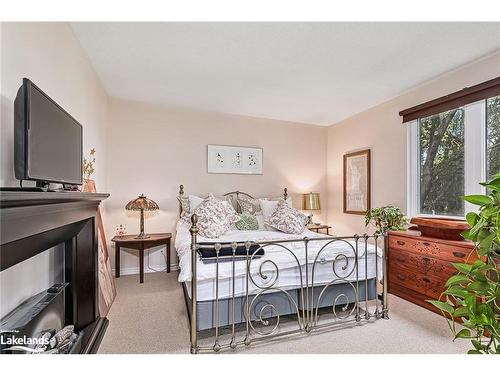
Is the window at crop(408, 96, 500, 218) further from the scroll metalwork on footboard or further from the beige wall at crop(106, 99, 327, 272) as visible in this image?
the beige wall at crop(106, 99, 327, 272)

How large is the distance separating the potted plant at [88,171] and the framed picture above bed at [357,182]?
12.3ft

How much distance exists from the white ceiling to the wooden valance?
0.96 feet

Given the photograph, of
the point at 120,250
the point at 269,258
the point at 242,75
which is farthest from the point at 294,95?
the point at 120,250

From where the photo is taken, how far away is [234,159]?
4406 millimetres

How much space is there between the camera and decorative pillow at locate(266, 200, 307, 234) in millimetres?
3504

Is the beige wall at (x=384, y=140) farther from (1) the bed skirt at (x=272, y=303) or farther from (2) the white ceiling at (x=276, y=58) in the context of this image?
(1) the bed skirt at (x=272, y=303)

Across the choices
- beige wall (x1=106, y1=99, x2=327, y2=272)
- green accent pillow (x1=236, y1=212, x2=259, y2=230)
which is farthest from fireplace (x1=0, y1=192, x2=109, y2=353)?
green accent pillow (x1=236, y1=212, x2=259, y2=230)

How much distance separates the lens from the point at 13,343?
1.17 meters

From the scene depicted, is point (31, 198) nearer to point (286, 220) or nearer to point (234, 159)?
point (286, 220)

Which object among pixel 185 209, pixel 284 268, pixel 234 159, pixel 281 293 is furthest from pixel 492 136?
pixel 185 209

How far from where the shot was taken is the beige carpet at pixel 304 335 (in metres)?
1.96

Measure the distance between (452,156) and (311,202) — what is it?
210 cm
